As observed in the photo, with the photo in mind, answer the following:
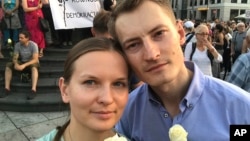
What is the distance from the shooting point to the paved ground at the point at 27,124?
16.8 ft

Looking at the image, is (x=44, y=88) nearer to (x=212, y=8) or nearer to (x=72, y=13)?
(x=72, y=13)

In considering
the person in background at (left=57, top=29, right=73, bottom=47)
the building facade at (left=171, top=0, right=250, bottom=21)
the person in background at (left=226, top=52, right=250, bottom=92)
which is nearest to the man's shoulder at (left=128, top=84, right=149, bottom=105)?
the person in background at (left=226, top=52, right=250, bottom=92)

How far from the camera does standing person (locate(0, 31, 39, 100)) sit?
6664mm

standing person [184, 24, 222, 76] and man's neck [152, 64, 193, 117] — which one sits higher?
man's neck [152, 64, 193, 117]

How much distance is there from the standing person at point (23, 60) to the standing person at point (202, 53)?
122 inches

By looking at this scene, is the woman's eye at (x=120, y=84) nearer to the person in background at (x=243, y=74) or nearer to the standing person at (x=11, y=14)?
the person in background at (x=243, y=74)

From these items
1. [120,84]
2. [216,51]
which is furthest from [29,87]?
[120,84]

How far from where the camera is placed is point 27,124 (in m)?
5.60

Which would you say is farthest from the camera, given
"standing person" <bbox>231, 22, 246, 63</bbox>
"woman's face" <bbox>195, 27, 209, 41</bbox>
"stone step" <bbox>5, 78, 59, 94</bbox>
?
"standing person" <bbox>231, 22, 246, 63</bbox>

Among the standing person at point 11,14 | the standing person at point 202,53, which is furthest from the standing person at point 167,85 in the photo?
the standing person at point 11,14

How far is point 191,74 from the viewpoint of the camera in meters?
1.77

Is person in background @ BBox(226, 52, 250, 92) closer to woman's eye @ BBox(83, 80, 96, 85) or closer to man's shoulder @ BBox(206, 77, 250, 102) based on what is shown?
man's shoulder @ BBox(206, 77, 250, 102)

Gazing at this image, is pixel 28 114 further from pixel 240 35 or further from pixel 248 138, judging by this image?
pixel 240 35

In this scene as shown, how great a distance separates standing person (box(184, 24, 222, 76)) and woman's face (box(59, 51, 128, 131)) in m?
4.37
